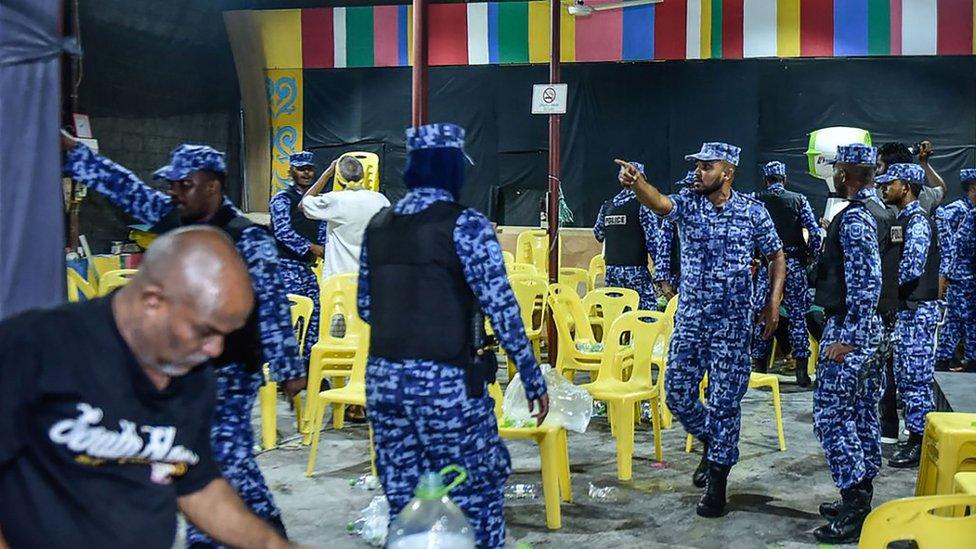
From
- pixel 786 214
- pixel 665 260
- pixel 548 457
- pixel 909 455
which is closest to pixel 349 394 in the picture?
pixel 548 457

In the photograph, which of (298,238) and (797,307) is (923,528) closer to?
(298,238)

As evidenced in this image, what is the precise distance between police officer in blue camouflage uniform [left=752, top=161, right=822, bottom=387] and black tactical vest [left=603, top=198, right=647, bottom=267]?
3.26ft

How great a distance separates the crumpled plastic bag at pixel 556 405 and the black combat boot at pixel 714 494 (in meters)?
0.68

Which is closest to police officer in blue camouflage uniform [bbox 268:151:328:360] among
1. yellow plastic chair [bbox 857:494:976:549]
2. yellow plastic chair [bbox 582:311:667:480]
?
yellow plastic chair [bbox 582:311:667:480]

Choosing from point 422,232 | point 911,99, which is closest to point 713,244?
point 422,232

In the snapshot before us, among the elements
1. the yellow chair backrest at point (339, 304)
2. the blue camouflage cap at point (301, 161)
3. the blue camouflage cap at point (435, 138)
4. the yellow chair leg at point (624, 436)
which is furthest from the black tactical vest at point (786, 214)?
the blue camouflage cap at point (435, 138)

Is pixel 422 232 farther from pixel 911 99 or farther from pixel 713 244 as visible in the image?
pixel 911 99

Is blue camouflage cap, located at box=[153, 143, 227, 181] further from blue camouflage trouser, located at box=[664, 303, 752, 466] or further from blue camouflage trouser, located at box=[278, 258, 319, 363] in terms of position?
blue camouflage trouser, located at box=[278, 258, 319, 363]

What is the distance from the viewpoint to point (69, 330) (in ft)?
5.61

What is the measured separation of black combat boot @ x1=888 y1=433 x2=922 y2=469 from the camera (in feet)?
19.6

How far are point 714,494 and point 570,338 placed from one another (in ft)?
6.00

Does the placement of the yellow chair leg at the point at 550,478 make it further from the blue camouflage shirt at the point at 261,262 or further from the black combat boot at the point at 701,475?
the blue camouflage shirt at the point at 261,262

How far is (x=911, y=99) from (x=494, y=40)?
17.7 ft

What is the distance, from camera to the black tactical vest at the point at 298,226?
23.6ft
